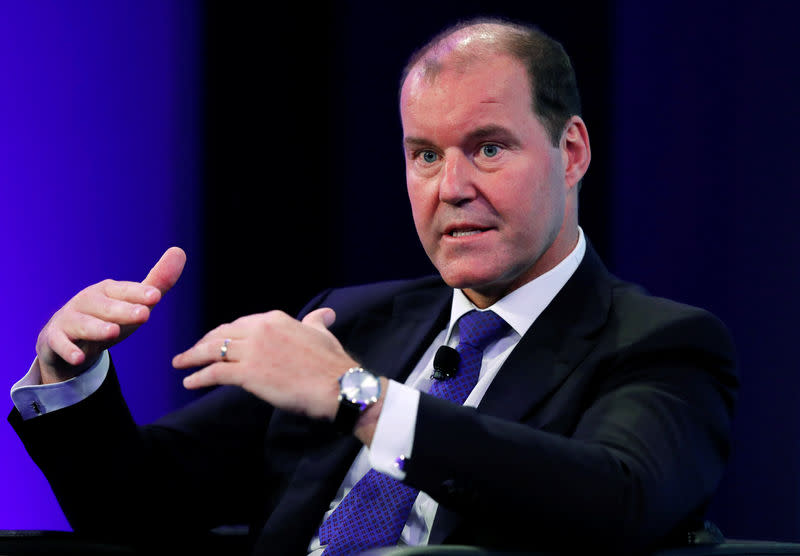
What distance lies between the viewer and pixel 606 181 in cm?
253

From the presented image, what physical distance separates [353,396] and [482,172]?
60cm

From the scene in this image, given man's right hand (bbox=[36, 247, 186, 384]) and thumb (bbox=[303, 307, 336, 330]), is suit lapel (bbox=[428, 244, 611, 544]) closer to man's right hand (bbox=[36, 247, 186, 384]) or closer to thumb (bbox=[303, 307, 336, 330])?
thumb (bbox=[303, 307, 336, 330])

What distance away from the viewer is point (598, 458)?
1.35 m

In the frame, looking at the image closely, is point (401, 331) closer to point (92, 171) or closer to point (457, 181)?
point (457, 181)

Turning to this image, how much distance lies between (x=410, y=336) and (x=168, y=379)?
1237mm

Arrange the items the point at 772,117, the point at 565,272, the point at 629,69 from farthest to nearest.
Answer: the point at 629,69 < the point at 772,117 < the point at 565,272

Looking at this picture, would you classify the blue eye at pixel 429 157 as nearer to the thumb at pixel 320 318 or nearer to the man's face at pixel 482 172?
the man's face at pixel 482 172

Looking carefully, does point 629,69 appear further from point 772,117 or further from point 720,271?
point 720,271

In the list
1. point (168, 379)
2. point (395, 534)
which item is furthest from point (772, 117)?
point (168, 379)

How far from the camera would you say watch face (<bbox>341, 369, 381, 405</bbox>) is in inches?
51.8

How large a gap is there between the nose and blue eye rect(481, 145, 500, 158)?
3cm

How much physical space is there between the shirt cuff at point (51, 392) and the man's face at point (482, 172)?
663 millimetres

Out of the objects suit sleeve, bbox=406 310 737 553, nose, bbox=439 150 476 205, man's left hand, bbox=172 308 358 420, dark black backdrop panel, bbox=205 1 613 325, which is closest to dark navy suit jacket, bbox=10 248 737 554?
suit sleeve, bbox=406 310 737 553

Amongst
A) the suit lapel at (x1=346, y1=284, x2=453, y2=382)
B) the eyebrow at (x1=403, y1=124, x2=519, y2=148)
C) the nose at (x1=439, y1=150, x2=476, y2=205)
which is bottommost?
the suit lapel at (x1=346, y1=284, x2=453, y2=382)
